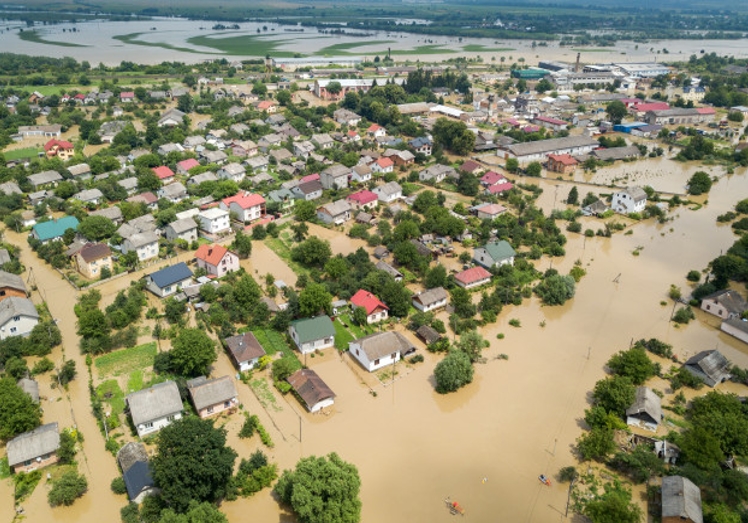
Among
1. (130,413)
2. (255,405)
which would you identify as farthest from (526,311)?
(130,413)

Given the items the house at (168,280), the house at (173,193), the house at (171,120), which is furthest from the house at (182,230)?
the house at (171,120)

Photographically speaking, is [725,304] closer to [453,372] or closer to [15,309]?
[453,372]

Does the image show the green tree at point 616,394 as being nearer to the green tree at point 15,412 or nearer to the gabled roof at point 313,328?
the gabled roof at point 313,328

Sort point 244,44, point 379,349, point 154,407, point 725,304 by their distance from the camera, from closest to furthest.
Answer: point 154,407, point 379,349, point 725,304, point 244,44

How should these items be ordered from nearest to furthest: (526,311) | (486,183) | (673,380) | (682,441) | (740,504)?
1. (740,504)
2. (682,441)
3. (673,380)
4. (526,311)
5. (486,183)

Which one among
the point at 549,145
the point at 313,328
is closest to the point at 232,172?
the point at 313,328

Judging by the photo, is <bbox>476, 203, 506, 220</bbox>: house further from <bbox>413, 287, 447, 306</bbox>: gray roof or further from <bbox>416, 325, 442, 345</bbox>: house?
<bbox>416, 325, 442, 345</bbox>: house

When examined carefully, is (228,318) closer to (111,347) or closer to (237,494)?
(111,347)
